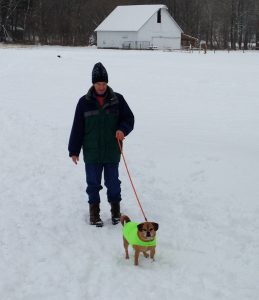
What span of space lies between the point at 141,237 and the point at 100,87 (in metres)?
1.68

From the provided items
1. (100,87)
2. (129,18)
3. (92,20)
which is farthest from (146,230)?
(92,20)

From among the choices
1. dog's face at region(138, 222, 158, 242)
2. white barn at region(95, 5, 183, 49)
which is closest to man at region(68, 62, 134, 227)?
dog's face at region(138, 222, 158, 242)

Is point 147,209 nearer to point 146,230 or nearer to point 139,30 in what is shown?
point 146,230

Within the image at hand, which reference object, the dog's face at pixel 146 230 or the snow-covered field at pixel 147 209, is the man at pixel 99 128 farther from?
the dog's face at pixel 146 230

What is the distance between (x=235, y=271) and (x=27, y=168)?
14.9ft

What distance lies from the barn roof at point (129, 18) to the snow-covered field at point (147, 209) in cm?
5181

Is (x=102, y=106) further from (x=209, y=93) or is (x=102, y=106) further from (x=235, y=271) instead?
(x=209, y=93)

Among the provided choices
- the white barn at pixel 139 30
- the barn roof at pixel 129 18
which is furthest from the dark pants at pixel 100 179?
the barn roof at pixel 129 18

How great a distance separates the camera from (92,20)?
245ft

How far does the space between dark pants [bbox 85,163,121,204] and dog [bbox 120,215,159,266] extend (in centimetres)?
99

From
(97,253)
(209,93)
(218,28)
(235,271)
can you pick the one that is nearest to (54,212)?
(97,253)

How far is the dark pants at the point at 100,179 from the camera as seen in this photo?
5500mm

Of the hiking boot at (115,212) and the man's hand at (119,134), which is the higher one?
the man's hand at (119,134)

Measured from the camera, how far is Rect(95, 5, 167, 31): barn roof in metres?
63.6
